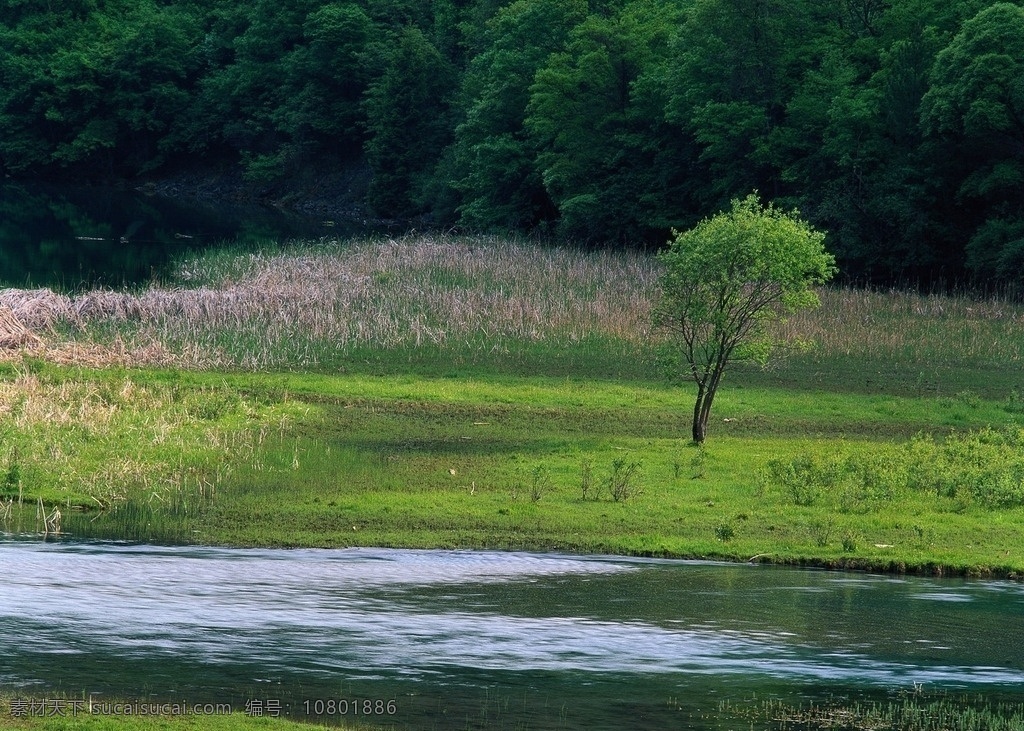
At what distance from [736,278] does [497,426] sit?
5.09m

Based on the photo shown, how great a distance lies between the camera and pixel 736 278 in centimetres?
2475

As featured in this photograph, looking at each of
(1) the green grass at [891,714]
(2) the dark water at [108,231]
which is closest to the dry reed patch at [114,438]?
(1) the green grass at [891,714]

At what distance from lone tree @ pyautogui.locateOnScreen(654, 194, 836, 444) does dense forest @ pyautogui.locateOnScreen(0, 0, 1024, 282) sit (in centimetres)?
2346

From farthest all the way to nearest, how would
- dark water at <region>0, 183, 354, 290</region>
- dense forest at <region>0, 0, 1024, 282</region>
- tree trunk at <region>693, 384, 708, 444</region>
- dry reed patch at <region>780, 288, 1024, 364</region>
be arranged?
dark water at <region>0, 183, 354, 290</region> → dense forest at <region>0, 0, 1024, 282</region> → dry reed patch at <region>780, 288, 1024, 364</region> → tree trunk at <region>693, 384, 708, 444</region>

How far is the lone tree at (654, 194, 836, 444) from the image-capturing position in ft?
80.4

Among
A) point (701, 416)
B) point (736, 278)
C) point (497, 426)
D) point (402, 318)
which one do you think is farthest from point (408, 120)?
point (701, 416)

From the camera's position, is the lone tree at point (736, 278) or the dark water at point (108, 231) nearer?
the lone tree at point (736, 278)

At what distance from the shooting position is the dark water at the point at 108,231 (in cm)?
5472

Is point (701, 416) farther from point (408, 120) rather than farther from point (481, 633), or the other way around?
point (408, 120)

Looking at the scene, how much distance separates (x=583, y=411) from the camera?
2814cm

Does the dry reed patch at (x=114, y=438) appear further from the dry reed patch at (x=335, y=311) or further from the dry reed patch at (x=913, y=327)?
the dry reed patch at (x=913, y=327)

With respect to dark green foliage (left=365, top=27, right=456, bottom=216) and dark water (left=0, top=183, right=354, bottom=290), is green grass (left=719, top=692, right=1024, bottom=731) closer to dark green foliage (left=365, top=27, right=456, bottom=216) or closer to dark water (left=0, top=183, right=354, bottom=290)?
dark water (left=0, top=183, right=354, bottom=290)

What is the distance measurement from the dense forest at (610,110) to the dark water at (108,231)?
8.06 metres

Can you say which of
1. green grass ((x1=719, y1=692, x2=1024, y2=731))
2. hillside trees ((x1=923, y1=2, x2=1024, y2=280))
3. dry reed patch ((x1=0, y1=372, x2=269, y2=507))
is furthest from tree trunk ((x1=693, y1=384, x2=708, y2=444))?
hillside trees ((x1=923, y1=2, x2=1024, y2=280))
